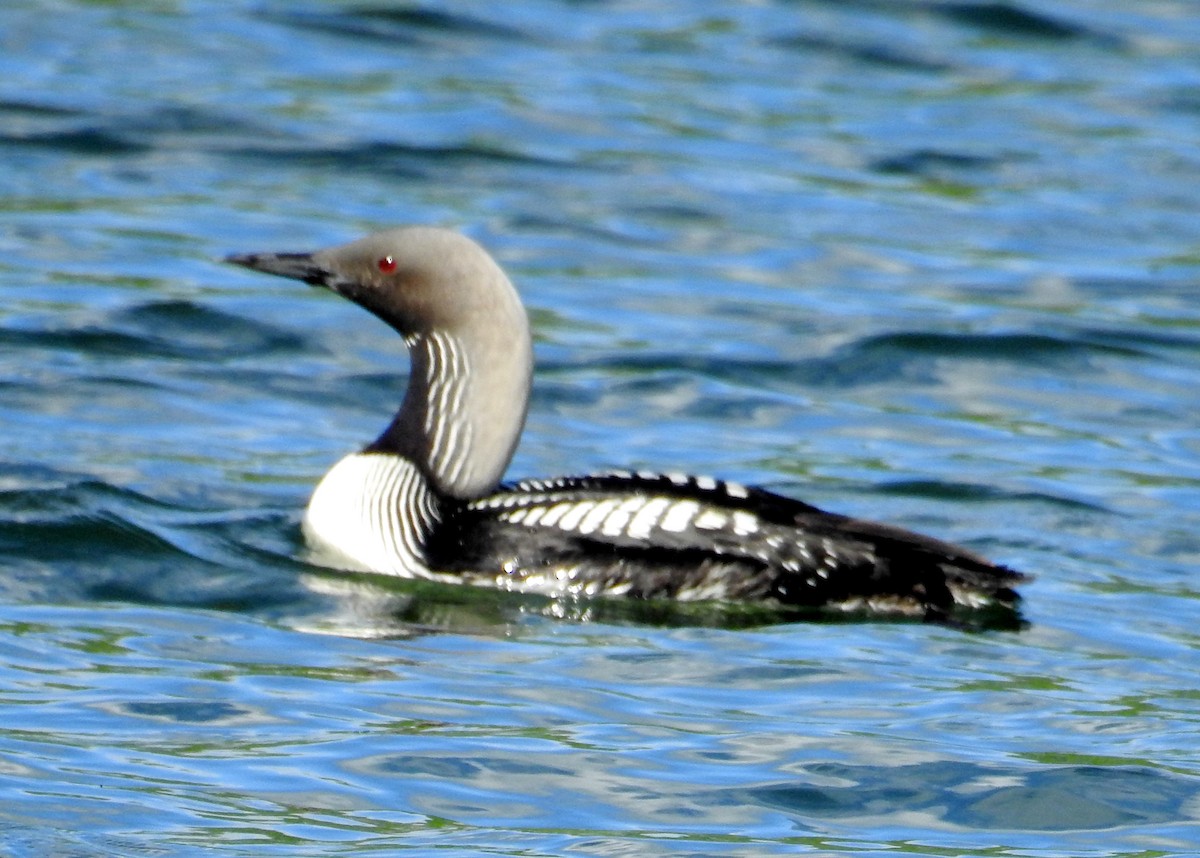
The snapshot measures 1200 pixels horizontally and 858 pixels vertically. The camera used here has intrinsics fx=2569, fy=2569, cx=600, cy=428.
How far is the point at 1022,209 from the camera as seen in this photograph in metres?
13.1

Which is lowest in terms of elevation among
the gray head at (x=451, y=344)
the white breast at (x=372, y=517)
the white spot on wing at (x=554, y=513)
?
the white breast at (x=372, y=517)

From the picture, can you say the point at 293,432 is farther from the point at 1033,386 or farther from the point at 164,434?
the point at 1033,386

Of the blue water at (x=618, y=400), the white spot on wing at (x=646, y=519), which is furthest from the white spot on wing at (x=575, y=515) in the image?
the blue water at (x=618, y=400)

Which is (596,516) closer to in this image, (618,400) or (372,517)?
(372,517)

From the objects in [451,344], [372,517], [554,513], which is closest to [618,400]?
[451,344]

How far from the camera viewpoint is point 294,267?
24.5ft

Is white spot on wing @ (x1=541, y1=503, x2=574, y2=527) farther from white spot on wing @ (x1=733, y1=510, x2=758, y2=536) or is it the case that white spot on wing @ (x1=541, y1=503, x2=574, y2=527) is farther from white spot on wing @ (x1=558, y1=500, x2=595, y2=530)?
white spot on wing @ (x1=733, y1=510, x2=758, y2=536)

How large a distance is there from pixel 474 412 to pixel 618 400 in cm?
246

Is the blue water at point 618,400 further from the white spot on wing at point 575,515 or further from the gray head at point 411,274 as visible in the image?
the gray head at point 411,274

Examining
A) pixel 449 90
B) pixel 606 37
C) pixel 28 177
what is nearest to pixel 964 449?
pixel 28 177

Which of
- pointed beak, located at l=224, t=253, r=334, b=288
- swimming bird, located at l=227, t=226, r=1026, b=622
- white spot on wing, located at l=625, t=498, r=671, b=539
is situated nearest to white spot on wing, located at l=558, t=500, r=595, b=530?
swimming bird, located at l=227, t=226, r=1026, b=622

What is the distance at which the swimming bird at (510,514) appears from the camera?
6719 mm

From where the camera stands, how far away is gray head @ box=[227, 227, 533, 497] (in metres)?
7.25

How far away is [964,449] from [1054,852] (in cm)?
440
